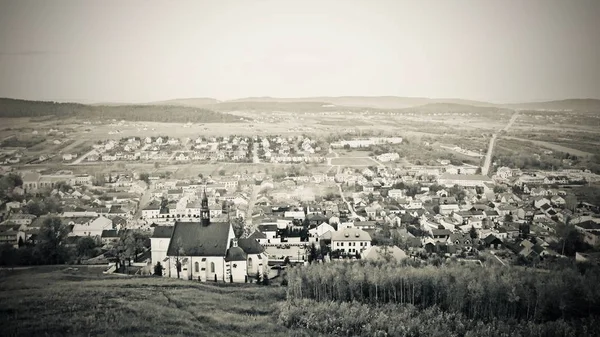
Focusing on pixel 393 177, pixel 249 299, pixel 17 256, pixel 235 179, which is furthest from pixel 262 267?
pixel 393 177

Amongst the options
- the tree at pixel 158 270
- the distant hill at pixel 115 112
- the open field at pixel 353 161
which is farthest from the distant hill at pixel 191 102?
the tree at pixel 158 270

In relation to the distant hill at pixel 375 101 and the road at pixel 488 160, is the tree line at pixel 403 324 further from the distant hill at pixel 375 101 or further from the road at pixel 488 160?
the distant hill at pixel 375 101

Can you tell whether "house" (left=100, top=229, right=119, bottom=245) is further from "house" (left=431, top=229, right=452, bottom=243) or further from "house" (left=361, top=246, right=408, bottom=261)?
"house" (left=431, top=229, right=452, bottom=243)

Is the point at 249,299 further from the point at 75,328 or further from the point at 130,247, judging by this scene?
the point at 130,247

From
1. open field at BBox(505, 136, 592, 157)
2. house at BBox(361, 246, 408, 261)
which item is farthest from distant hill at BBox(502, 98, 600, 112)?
house at BBox(361, 246, 408, 261)

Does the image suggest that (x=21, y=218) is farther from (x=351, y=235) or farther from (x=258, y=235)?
(x=351, y=235)

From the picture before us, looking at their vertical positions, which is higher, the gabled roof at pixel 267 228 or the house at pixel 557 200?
the house at pixel 557 200
